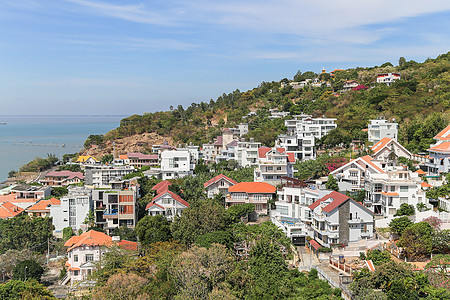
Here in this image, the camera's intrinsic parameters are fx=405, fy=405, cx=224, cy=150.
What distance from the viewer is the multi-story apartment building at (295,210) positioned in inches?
A: 905

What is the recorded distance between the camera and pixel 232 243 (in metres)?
21.6

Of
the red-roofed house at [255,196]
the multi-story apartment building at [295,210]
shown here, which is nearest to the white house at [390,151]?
the multi-story apartment building at [295,210]

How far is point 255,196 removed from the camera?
27.8 metres

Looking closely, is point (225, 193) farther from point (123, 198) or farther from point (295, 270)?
point (295, 270)

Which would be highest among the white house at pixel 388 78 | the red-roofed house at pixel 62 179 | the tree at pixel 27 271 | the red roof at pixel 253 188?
the white house at pixel 388 78

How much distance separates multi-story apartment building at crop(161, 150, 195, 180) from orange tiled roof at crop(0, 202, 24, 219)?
1306cm

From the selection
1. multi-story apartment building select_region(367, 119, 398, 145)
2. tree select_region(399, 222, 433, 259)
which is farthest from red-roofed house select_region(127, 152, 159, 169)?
tree select_region(399, 222, 433, 259)

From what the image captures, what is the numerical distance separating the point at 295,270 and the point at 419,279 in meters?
5.22

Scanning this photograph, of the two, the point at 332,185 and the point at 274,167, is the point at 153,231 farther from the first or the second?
the point at 332,185

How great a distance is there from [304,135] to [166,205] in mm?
16934

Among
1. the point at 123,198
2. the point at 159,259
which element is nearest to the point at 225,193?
the point at 123,198

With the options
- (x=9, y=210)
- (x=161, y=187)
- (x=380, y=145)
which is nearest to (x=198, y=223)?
(x=161, y=187)

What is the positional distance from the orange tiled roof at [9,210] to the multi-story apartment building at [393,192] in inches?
1042

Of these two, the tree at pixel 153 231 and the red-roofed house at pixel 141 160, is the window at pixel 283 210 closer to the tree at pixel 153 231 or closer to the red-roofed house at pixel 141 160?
the tree at pixel 153 231
